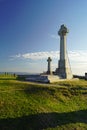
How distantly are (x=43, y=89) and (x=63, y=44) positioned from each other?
1391 centimetres

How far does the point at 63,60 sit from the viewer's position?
32.2 meters

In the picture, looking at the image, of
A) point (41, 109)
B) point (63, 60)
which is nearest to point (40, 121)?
point (41, 109)

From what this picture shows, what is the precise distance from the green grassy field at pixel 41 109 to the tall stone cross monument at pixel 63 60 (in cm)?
1054

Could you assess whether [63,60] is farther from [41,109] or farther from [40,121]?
[40,121]

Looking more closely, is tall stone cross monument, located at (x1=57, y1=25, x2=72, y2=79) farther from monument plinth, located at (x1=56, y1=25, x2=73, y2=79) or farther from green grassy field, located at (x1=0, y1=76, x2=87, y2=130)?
green grassy field, located at (x1=0, y1=76, x2=87, y2=130)

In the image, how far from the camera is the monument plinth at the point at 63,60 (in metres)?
31.6

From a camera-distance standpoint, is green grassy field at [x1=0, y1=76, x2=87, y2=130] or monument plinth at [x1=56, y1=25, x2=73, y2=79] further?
monument plinth at [x1=56, y1=25, x2=73, y2=79]

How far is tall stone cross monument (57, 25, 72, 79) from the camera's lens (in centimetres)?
3163

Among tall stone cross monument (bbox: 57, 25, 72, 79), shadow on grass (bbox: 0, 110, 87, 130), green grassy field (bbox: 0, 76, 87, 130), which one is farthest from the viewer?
tall stone cross monument (bbox: 57, 25, 72, 79)

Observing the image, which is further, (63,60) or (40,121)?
(63,60)

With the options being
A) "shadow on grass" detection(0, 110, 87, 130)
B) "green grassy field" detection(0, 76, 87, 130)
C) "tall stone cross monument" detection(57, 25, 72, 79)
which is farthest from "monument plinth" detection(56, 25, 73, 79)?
"shadow on grass" detection(0, 110, 87, 130)

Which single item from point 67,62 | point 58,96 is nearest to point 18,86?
point 58,96

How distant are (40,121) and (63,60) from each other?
18.4 metres

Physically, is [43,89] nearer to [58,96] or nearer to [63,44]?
[58,96]
